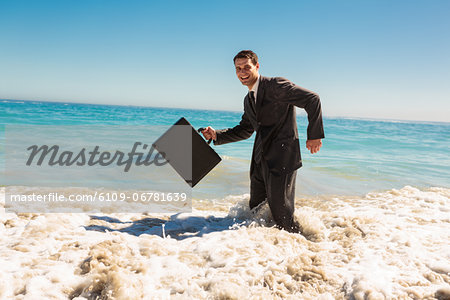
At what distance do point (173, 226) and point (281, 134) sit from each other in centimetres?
154

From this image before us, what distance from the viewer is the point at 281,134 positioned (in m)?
2.81

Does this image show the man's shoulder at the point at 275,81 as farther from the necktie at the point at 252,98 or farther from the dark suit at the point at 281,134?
the necktie at the point at 252,98

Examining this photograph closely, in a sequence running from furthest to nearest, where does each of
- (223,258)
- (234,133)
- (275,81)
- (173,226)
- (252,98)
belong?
(234,133)
(173,226)
(252,98)
(275,81)
(223,258)

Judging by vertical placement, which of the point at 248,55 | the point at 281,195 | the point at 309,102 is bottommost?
the point at 281,195

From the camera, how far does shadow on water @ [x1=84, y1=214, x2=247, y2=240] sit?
297 cm

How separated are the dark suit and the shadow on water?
0.55 meters

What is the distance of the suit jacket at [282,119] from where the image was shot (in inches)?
104

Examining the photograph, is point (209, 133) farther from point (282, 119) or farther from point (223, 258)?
point (223, 258)

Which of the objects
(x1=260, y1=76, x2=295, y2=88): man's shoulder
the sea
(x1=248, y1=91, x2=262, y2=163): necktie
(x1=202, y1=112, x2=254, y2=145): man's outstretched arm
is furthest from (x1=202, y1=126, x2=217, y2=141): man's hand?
the sea

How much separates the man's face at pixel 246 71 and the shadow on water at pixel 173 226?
1.47 meters

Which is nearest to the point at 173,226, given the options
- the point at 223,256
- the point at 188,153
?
the point at 188,153

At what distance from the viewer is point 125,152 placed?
9.62 metres

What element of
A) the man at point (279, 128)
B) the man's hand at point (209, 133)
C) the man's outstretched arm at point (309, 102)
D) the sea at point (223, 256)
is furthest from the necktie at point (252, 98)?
the sea at point (223, 256)

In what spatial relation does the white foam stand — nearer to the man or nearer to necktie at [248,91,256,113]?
the man
